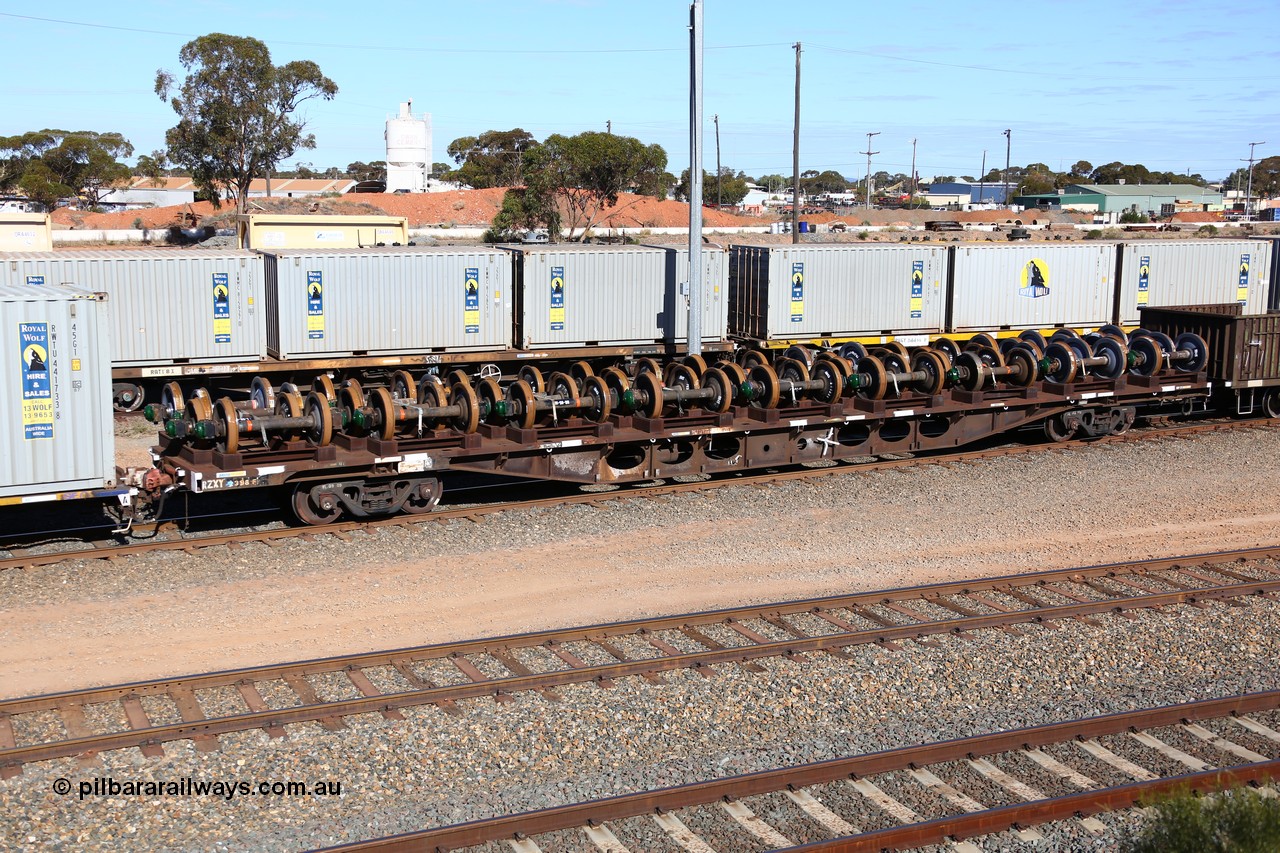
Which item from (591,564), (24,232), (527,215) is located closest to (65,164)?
(527,215)

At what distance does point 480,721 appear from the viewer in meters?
8.77

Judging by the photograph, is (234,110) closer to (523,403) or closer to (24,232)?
(24,232)

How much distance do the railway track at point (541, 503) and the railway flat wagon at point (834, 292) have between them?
23.2ft

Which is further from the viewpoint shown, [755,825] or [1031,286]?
[1031,286]

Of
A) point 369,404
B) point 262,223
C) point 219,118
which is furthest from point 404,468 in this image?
point 219,118

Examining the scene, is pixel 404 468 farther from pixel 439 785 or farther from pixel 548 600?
pixel 439 785

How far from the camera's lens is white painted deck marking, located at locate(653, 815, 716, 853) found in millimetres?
7012

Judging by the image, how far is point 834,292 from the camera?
2609 centimetres

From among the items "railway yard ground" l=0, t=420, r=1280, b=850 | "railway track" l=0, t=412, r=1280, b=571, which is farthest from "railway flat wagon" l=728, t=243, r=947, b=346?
"railway yard ground" l=0, t=420, r=1280, b=850

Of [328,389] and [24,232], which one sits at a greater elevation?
[24,232]

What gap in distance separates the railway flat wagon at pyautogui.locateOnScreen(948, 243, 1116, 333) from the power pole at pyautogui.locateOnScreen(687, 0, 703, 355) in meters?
8.75

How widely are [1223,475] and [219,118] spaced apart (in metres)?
52.9

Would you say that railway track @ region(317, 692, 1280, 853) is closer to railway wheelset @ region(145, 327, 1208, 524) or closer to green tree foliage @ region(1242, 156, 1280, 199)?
railway wheelset @ region(145, 327, 1208, 524)

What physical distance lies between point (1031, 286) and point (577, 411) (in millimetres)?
16391
